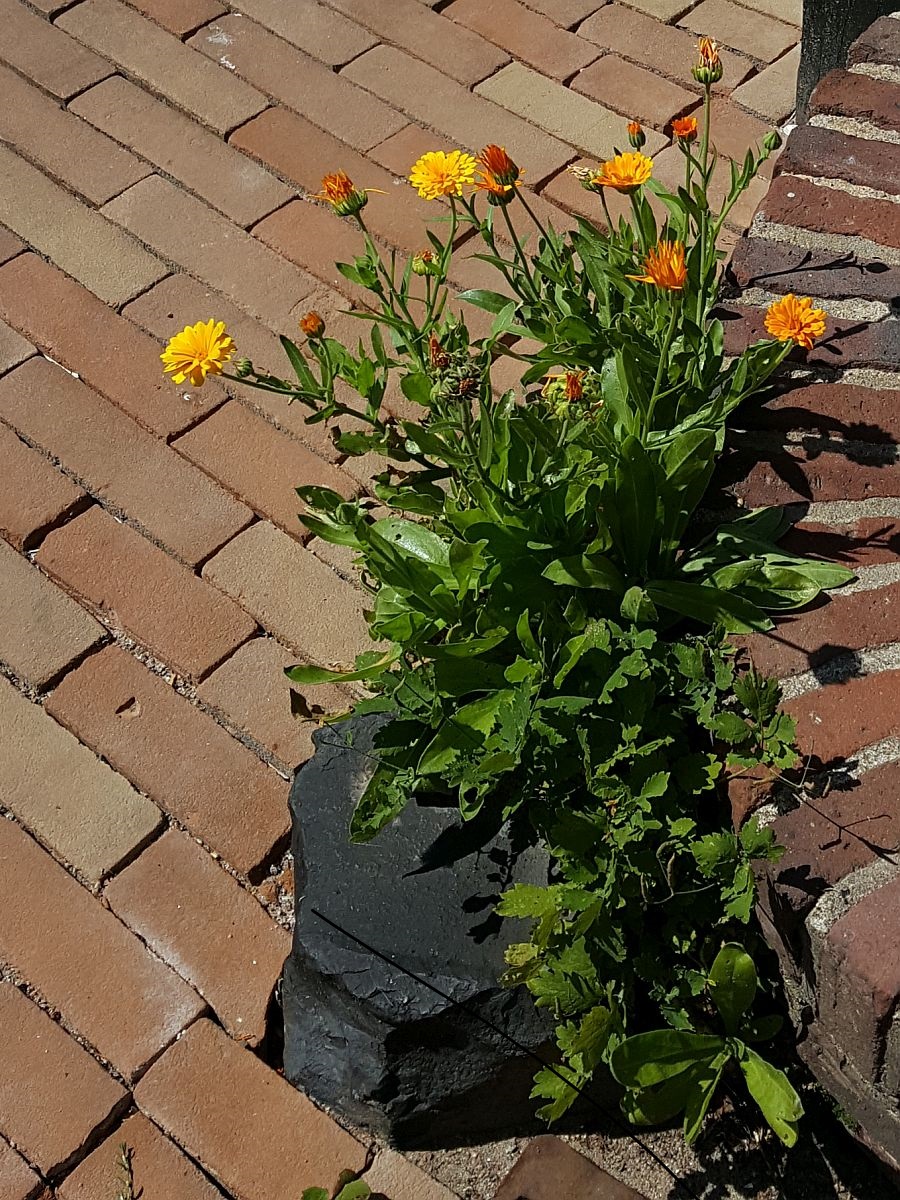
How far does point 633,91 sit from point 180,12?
1276 millimetres

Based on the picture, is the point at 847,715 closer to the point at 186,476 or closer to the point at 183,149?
the point at 186,476

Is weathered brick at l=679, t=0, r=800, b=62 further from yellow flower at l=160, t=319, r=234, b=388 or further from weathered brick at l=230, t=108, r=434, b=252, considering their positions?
yellow flower at l=160, t=319, r=234, b=388

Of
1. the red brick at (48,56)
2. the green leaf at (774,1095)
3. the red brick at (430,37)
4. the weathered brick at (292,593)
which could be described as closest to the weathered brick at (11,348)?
the weathered brick at (292,593)

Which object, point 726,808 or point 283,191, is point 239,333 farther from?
point 726,808

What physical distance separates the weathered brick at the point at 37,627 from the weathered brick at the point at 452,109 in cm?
149

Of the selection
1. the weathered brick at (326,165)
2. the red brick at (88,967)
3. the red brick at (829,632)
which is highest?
the weathered brick at (326,165)

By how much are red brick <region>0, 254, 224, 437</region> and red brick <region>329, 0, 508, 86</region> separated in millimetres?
1095

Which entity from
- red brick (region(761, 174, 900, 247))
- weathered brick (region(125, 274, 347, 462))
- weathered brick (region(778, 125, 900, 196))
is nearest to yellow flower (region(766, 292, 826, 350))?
red brick (region(761, 174, 900, 247))

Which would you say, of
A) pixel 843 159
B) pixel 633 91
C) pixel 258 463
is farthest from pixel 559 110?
pixel 258 463

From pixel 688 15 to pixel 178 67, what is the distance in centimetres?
137

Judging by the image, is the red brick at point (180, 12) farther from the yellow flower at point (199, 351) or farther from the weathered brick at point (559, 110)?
the yellow flower at point (199, 351)

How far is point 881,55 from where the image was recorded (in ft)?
8.08

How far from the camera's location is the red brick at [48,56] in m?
3.43

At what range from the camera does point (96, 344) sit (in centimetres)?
294
